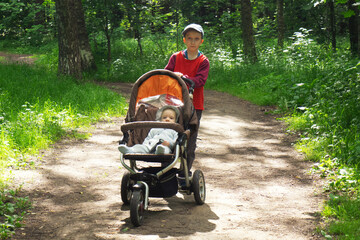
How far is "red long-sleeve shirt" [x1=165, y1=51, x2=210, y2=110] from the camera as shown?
193 inches

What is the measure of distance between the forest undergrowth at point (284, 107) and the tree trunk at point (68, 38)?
538 mm

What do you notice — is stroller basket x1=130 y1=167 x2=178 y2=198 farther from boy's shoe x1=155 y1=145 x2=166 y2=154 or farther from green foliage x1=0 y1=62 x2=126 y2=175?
green foliage x1=0 y1=62 x2=126 y2=175

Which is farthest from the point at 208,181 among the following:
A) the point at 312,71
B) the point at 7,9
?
the point at 7,9

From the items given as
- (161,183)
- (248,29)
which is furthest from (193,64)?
(248,29)

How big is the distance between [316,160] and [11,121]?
5.04 metres

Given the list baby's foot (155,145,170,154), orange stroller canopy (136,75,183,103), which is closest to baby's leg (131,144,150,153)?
baby's foot (155,145,170,154)

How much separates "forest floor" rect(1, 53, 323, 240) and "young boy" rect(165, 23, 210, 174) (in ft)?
2.52

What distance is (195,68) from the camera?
5.01m

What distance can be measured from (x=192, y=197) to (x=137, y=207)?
1.29 m

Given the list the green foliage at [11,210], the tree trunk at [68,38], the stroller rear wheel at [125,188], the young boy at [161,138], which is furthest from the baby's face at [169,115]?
the tree trunk at [68,38]

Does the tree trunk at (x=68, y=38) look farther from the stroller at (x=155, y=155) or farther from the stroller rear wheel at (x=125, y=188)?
the stroller rear wheel at (x=125, y=188)

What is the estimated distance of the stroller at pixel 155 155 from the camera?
4.00 metres

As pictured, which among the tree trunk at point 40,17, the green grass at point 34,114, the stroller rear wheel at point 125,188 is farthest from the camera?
the tree trunk at point 40,17

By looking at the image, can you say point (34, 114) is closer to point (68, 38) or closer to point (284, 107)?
point (68, 38)
